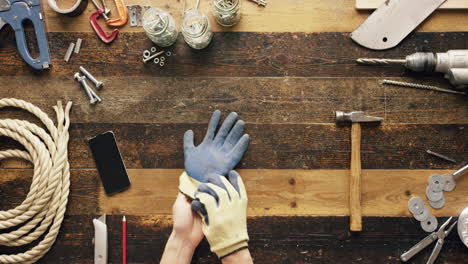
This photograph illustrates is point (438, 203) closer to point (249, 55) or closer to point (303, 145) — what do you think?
point (303, 145)

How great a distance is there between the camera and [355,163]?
138 centimetres

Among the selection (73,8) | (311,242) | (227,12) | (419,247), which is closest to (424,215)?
(419,247)

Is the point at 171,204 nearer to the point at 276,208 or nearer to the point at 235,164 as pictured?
the point at 235,164

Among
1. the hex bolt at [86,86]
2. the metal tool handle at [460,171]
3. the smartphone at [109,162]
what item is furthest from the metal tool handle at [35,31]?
the metal tool handle at [460,171]

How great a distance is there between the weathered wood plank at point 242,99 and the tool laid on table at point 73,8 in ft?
0.85

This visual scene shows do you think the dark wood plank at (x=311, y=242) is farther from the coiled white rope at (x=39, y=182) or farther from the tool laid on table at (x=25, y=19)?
the tool laid on table at (x=25, y=19)

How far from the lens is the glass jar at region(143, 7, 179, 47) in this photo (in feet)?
4.37

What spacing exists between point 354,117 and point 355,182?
247 millimetres

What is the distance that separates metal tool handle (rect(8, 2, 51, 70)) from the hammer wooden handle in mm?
1232

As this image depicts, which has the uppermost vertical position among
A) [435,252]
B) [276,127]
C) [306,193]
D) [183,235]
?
[276,127]

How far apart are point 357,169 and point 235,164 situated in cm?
46

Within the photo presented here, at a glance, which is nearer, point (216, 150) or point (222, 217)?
point (222, 217)

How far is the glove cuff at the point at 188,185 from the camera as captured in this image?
52.4 inches

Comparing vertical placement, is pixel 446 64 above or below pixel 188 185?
A: above
